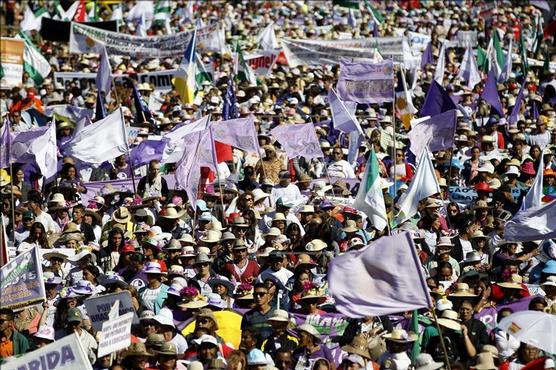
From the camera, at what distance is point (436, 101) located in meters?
22.2

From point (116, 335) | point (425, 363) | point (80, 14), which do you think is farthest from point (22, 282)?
point (80, 14)

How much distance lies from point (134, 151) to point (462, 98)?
740 centimetres

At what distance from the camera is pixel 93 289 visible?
1573 cm

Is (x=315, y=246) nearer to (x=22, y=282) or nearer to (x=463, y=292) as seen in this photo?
(x=463, y=292)

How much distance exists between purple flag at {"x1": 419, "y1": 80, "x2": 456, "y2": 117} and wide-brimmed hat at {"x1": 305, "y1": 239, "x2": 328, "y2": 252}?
553 centimetres

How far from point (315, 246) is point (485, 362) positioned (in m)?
4.62

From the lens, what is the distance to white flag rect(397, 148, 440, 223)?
1806 cm

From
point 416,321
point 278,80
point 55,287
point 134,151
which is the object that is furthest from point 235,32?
point 416,321

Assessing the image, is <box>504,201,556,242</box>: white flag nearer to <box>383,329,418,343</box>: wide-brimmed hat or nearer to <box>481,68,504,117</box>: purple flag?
<box>383,329,418,343</box>: wide-brimmed hat

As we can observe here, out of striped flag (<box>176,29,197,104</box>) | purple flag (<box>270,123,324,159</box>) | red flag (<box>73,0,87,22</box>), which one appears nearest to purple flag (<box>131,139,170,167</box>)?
purple flag (<box>270,123,324,159</box>)

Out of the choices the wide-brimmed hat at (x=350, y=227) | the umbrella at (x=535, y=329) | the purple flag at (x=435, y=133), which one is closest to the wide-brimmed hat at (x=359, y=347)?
the umbrella at (x=535, y=329)

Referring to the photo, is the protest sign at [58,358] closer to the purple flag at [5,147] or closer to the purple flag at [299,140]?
the purple flag at [5,147]

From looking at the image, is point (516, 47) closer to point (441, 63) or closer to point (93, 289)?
point (441, 63)

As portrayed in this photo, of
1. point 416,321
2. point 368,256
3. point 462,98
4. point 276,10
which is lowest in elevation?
point 276,10
